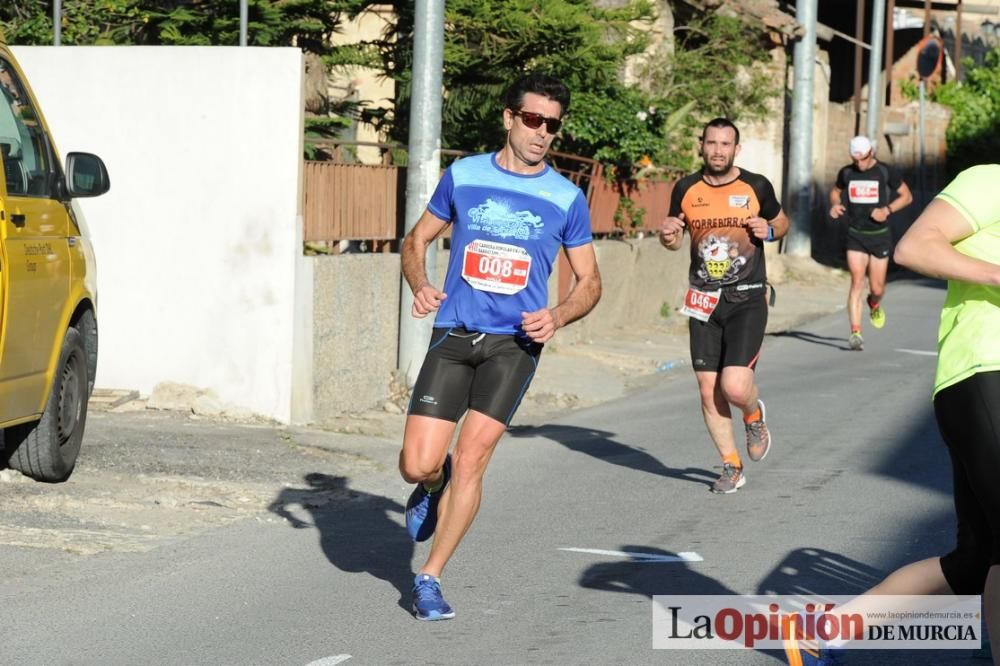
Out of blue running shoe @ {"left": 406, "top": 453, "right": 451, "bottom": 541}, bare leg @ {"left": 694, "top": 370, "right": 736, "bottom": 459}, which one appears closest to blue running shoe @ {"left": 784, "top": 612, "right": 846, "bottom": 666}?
blue running shoe @ {"left": 406, "top": 453, "right": 451, "bottom": 541}

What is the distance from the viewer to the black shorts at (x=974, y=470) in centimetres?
457

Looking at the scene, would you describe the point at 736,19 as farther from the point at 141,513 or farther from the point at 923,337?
the point at 141,513

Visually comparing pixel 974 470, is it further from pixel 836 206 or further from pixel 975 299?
pixel 836 206

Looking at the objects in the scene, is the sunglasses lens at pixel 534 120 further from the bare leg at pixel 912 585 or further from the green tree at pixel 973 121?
the green tree at pixel 973 121

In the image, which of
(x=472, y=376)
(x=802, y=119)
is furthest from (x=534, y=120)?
(x=802, y=119)

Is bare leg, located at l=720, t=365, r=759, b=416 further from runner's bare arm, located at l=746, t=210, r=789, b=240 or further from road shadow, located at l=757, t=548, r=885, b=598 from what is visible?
road shadow, located at l=757, t=548, r=885, b=598

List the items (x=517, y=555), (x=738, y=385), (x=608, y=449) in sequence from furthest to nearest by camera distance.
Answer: (x=608, y=449), (x=738, y=385), (x=517, y=555)

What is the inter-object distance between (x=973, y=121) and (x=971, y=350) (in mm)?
32504

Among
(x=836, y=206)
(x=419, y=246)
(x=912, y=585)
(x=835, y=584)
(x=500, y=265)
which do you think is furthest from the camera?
(x=836, y=206)

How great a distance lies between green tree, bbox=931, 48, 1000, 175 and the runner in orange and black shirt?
2720cm

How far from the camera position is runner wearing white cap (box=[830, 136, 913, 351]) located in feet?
56.4

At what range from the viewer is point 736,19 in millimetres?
26453

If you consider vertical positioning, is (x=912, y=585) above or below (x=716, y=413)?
above

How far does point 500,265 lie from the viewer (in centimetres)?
625
